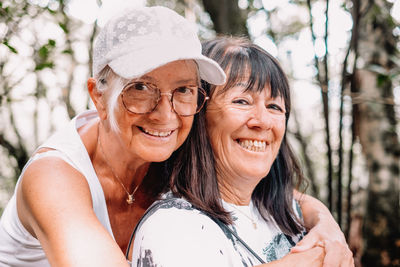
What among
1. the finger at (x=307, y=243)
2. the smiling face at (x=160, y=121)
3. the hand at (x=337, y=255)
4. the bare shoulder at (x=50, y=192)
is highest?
the smiling face at (x=160, y=121)

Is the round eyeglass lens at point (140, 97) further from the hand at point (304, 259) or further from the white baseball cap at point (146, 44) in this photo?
the hand at point (304, 259)

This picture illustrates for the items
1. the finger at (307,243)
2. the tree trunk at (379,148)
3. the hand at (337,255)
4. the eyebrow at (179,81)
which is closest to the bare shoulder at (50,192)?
the eyebrow at (179,81)

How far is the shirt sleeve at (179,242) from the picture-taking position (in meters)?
1.46

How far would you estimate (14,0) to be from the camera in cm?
304

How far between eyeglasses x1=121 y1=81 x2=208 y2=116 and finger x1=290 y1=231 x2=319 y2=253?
0.75 metres

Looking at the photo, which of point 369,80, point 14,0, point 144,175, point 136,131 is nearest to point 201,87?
point 136,131

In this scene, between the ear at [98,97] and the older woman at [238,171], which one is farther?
the ear at [98,97]

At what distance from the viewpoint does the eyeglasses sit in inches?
64.7

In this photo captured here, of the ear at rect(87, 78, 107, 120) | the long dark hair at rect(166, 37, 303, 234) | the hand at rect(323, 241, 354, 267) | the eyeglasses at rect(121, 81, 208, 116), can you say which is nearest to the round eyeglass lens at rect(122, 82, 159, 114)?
the eyeglasses at rect(121, 81, 208, 116)

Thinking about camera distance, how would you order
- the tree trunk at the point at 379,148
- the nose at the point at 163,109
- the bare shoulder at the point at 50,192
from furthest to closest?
1. the tree trunk at the point at 379,148
2. the nose at the point at 163,109
3. the bare shoulder at the point at 50,192

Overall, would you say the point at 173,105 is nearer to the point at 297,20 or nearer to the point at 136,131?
the point at 136,131

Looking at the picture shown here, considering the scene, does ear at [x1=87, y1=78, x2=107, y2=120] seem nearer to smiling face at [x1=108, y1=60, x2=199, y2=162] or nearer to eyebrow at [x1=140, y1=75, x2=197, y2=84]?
smiling face at [x1=108, y1=60, x2=199, y2=162]

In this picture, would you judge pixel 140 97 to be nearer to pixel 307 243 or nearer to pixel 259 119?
pixel 259 119

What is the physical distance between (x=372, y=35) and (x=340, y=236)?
3.37 metres
